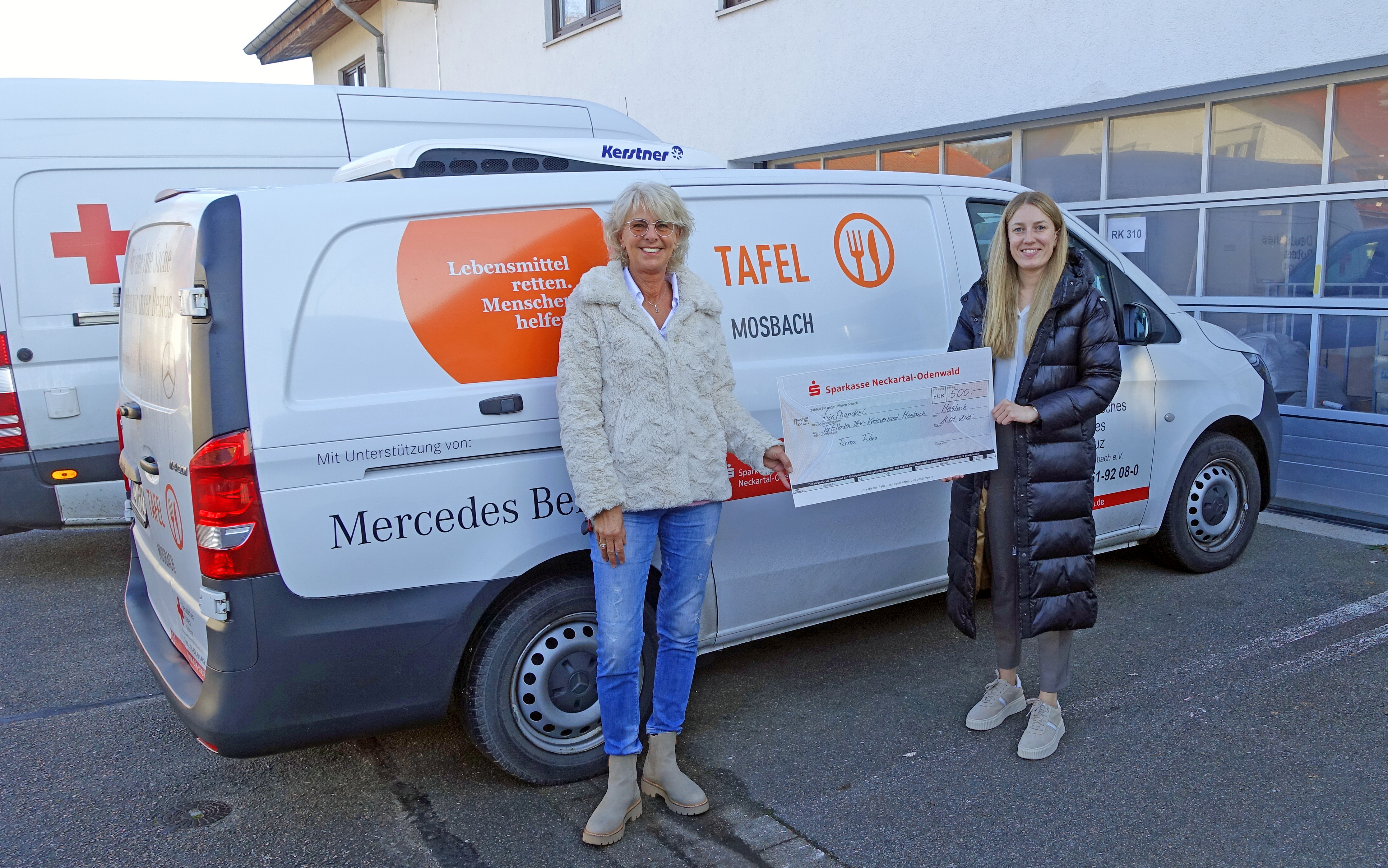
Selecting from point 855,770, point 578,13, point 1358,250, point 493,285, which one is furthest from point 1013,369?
point 578,13

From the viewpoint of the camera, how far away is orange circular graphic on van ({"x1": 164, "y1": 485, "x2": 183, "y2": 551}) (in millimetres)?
3010

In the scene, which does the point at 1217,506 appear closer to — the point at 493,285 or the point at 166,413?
the point at 493,285

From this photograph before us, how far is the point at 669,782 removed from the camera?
10.5 ft

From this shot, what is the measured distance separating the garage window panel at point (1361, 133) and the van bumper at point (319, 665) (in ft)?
18.7

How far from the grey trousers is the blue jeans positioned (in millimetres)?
1032

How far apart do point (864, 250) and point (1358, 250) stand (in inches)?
158

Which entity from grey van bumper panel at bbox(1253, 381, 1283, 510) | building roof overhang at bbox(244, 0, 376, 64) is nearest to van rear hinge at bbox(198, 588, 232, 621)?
grey van bumper panel at bbox(1253, 381, 1283, 510)

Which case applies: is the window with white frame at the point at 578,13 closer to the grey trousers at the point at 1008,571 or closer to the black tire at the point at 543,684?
the grey trousers at the point at 1008,571

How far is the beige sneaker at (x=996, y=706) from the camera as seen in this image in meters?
3.68

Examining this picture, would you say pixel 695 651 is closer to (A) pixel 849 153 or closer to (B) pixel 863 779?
(B) pixel 863 779

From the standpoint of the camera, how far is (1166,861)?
286 cm

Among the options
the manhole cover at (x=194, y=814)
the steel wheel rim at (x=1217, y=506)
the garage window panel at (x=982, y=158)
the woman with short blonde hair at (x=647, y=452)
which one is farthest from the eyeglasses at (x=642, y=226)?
the garage window panel at (x=982, y=158)

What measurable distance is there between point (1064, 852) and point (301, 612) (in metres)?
2.21

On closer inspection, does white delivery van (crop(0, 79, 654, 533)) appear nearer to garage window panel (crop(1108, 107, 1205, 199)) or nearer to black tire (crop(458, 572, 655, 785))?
black tire (crop(458, 572, 655, 785))
